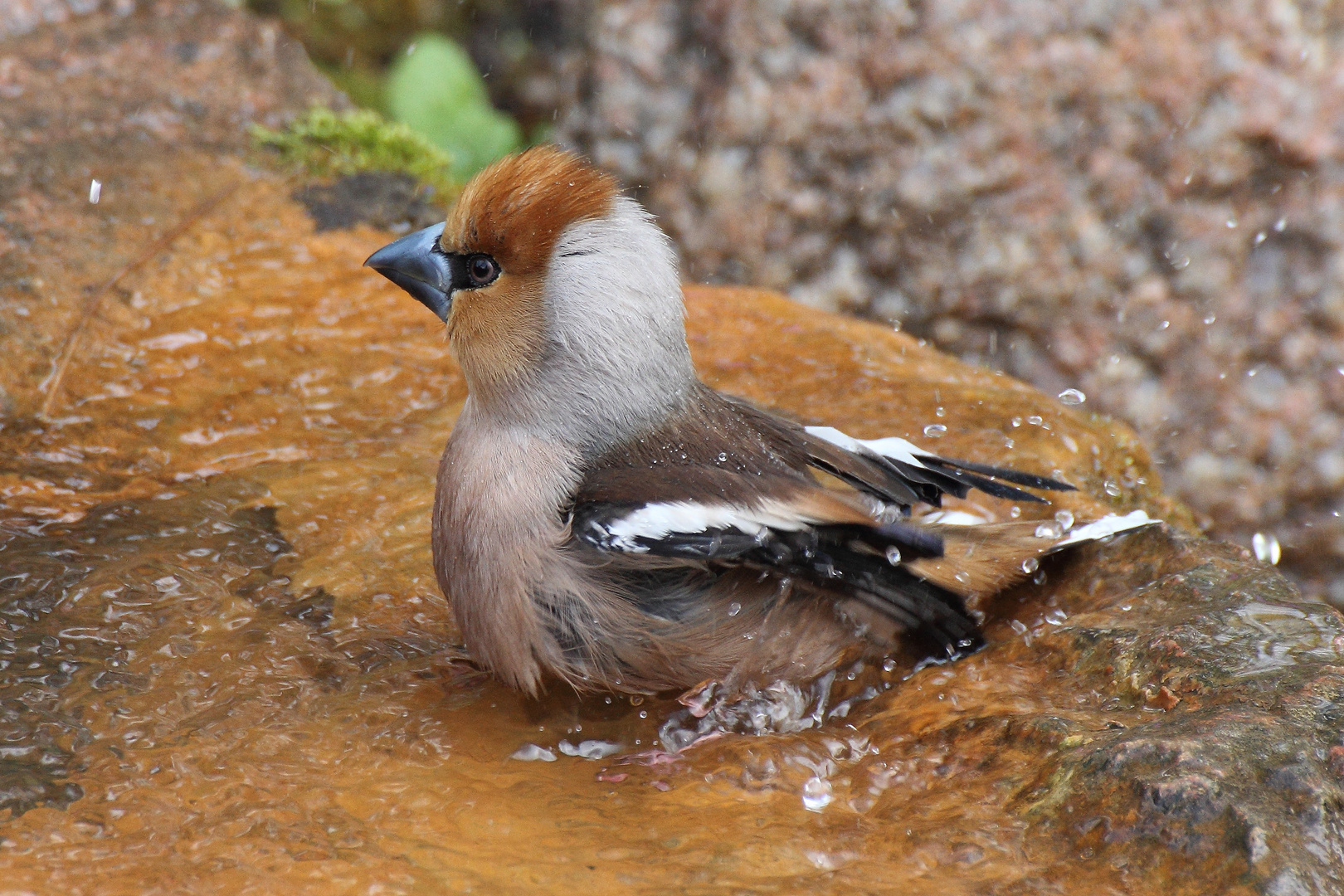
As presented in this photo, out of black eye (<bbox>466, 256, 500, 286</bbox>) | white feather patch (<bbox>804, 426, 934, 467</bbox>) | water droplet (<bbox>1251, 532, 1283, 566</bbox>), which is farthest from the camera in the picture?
water droplet (<bbox>1251, 532, 1283, 566</bbox>)

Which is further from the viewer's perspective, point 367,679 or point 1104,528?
point 1104,528

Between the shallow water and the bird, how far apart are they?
0.69ft

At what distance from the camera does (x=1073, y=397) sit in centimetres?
627

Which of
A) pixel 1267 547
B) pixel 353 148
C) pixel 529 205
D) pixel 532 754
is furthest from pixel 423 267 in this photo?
pixel 1267 547

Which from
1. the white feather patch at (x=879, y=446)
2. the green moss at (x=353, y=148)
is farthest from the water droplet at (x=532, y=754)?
the green moss at (x=353, y=148)

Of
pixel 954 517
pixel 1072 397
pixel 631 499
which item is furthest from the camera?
pixel 1072 397

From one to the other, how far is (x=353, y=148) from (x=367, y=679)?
354 centimetres

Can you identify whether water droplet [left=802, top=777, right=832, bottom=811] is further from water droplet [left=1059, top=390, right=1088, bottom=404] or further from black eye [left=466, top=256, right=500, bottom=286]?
water droplet [left=1059, top=390, right=1088, bottom=404]

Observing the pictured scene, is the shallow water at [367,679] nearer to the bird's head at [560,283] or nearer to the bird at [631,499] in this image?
the bird at [631,499]

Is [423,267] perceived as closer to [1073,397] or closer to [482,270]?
[482,270]

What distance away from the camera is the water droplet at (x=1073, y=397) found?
6234 mm

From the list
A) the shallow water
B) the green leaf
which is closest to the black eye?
the shallow water

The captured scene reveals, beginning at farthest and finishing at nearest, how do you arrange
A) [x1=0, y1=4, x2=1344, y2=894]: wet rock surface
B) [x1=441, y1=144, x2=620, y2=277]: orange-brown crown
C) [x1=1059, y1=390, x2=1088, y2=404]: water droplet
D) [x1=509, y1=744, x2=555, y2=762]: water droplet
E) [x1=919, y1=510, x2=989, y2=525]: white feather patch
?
[x1=1059, y1=390, x2=1088, y2=404]: water droplet, [x1=919, y1=510, x2=989, y2=525]: white feather patch, [x1=441, y1=144, x2=620, y2=277]: orange-brown crown, [x1=509, y1=744, x2=555, y2=762]: water droplet, [x1=0, y1=4, x2=1344, y2=894]: wet rock surface

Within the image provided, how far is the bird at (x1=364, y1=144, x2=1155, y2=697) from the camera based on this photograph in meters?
3.24
